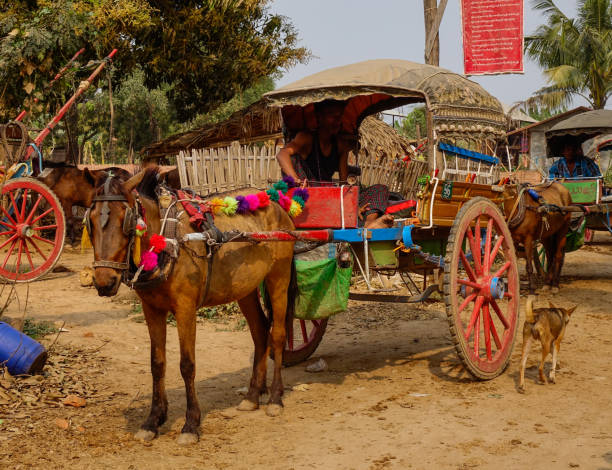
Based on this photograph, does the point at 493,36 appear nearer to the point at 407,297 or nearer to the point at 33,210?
the point at 407,297

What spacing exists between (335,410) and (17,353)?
Answer: 2.77 metres

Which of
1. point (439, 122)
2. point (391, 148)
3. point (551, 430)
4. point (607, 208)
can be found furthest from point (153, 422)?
point (391, 148)

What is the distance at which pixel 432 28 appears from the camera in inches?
518

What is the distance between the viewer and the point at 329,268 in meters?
6.02

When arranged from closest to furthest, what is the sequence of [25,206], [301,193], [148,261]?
[148,261] → [301,193] → [25,206]

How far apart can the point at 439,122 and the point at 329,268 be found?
5.57ft

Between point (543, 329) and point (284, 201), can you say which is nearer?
point (543, 329)

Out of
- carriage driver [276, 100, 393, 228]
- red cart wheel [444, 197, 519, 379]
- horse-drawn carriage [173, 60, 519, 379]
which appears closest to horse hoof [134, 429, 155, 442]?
horse-drawn carriage [173, 60, 519, 379]

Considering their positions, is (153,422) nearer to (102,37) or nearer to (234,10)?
(102,37)

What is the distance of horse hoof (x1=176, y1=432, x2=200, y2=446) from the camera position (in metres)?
4.59

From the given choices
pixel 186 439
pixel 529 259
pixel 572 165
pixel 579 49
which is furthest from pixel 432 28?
pixel 579 49

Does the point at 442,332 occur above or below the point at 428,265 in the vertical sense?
below

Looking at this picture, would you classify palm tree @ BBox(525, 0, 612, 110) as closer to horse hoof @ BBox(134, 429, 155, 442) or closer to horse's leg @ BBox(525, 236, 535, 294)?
→ horse's leg @ BBox(525, 236, 535, 294)

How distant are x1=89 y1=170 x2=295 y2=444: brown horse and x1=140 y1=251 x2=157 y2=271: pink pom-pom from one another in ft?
0.39
